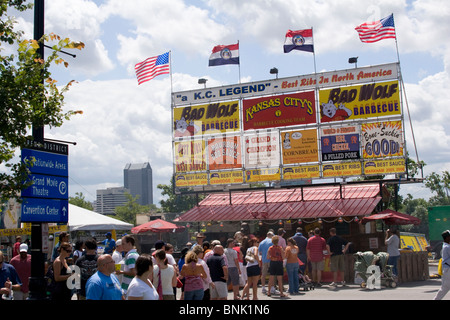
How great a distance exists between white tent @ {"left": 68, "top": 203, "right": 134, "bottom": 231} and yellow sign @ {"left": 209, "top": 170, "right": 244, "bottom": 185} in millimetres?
5250

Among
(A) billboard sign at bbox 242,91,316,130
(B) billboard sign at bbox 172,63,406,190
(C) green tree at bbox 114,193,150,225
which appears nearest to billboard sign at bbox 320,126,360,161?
(B) billboard sign at bbox 172,63,406,190

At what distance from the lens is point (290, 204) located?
28094mm

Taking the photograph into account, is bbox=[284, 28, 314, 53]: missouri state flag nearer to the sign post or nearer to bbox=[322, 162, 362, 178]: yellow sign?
bbox=[322, 162, 362, 178]: yellow sign

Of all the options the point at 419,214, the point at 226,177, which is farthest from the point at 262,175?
the point at 419,214

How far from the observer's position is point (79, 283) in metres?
10.8

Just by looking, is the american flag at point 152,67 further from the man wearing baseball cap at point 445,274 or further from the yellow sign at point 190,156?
the man wearing baseball cap at point 445,274

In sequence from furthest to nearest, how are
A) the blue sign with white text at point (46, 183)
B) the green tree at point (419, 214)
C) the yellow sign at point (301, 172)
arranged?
the green tree at point (419, 214) → the yellow sign at point (301, 172) → the blue sign with white text at point (46, 183)

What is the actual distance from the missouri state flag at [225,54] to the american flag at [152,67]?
2658 millimetres

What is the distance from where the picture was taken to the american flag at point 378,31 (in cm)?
2769

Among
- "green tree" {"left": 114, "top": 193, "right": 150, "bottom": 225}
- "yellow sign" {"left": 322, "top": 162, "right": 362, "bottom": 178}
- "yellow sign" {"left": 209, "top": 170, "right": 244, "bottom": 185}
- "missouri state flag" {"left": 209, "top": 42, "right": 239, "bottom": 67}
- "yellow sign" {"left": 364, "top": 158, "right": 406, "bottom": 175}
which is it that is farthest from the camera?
"green tree" {"left": 114, "top": 193, "right": 150, "bottom": 225}

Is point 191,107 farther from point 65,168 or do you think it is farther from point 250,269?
point 65,168

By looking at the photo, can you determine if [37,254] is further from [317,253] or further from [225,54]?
[225,54]

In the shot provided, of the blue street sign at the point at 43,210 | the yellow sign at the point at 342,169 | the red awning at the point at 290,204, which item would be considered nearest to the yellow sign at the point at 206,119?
the red awning at the point at 290,204

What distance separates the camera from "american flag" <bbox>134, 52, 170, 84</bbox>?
3041cm
